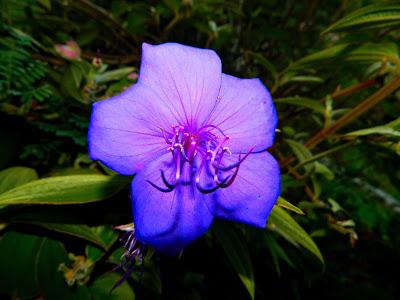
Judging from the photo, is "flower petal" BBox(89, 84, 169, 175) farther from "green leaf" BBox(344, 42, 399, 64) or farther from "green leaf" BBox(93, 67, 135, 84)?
"green leaf" BBox(344, 42, 399, 64)

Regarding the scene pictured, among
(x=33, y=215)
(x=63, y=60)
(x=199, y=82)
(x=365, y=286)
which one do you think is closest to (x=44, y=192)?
(x=33, y=215)

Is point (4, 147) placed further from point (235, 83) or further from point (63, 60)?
point (235, 83)

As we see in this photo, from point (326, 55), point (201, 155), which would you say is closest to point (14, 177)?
point (201, 155)

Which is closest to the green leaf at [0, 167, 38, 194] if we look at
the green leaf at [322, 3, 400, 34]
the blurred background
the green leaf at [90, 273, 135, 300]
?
the blurred background

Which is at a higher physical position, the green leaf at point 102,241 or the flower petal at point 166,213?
the flower petal at point 166,213

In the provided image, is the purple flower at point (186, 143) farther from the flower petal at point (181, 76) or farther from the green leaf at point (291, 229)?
the green leaf at point (291, 229)

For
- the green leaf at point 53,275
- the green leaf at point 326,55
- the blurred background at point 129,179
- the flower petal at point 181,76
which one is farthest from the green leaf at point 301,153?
the green leaf at point 53,275

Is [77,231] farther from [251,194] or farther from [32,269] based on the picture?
[251,194]
